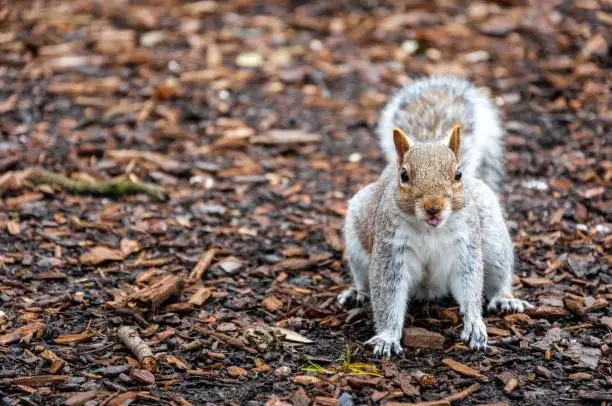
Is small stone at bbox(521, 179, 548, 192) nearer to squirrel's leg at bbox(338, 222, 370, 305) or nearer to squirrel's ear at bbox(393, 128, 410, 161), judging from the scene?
squirrel's leg at bbox(338, 222, 370, 305)

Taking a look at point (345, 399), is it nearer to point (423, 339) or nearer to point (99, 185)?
point (423, 339)

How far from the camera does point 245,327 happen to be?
384 cm

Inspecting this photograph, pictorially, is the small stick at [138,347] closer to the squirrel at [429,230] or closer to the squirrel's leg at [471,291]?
the squirrel at [429,230]

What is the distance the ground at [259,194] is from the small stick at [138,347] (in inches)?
0.8

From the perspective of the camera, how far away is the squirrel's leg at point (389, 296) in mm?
3662

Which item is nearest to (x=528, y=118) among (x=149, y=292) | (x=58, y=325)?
(x=149, y=292)

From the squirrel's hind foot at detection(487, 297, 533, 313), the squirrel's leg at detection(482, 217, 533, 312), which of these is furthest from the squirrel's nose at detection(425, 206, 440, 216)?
the squirrel's hind foot at detection(487, 297, 533, 313)

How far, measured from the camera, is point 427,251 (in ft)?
11.9

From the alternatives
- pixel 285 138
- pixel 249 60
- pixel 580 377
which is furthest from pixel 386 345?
pixel 249 60

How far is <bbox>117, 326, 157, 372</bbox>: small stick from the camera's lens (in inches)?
136

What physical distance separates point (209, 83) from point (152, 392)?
12.0ft

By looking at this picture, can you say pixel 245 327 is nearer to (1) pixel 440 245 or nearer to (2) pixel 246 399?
(2) pixel 246 399

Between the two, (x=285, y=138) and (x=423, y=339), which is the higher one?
(x=423, y=339)

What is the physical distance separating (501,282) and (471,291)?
0.38 metres
